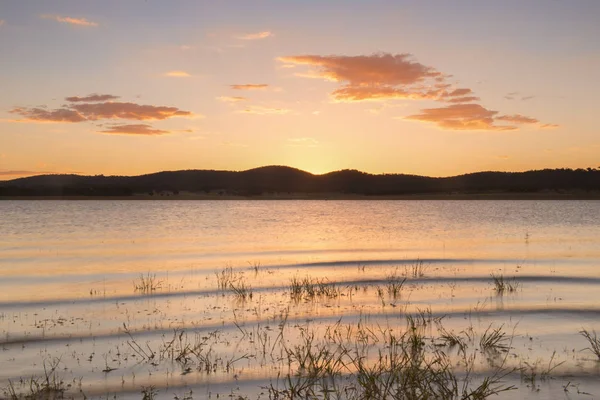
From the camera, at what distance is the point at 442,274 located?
74.1 feet

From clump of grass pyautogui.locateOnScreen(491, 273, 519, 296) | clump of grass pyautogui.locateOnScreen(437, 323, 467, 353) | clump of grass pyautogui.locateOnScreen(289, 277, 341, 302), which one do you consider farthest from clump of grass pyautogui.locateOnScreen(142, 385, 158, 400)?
clump of grass pyautogui.locateOnScreen(491, 273, 519, 296)

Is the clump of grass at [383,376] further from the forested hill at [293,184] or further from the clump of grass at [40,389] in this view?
the forested hill at [293,184]

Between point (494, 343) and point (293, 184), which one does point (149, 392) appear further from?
point (293, 184)

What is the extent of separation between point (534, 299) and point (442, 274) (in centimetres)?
546

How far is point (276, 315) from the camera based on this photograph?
1490 cm

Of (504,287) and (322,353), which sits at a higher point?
(322,353)

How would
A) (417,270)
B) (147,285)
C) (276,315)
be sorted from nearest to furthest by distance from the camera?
(276,315) → (147,285) → (417,270)

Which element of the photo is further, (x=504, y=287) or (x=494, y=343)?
(x=504, y=287)

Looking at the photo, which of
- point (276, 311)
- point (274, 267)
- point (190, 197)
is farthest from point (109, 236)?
point (190, 197)

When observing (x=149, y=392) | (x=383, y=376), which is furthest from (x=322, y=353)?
(x=149, y=392)

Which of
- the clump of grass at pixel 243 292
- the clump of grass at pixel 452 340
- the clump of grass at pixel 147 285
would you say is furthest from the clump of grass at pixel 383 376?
the clump of grass at pixel 147 285

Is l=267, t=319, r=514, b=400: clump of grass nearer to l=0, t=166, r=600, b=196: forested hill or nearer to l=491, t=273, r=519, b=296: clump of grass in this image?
l=491, t=273, r=519, b=296: clump of grass

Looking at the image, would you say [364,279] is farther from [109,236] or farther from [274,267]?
[109,236]

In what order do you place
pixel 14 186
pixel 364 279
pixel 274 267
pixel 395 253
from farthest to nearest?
pixel 14 186 → pixel 395 253 → pixel 274 267 → pixel 364 279
